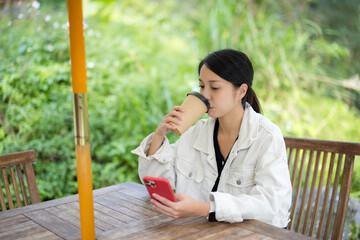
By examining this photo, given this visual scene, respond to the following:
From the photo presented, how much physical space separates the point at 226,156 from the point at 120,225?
619 millimetres

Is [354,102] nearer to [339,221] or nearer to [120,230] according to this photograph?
[339,221]

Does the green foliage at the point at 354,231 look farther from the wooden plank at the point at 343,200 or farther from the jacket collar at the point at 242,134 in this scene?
the jacket collar at the point at 242,134

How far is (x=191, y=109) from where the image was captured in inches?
57.1

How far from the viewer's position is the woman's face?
159 centimetres

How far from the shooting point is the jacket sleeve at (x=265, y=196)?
4.30 feet

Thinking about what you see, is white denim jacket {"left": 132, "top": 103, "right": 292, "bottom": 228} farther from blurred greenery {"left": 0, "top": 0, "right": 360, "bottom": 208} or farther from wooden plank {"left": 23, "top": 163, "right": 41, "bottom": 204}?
blurred greenery {"left": 0, "top": 0, "right": 360, "bottom": 208}

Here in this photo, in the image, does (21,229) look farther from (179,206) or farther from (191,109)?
(191,109)

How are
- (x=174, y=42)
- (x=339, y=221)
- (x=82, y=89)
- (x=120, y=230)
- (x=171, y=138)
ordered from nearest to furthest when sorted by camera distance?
(x=82, y=89) → (x=120, y=230) → (x=339, y=221) → (x=171, y=138) → (x=174, y=42)

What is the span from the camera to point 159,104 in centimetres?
399

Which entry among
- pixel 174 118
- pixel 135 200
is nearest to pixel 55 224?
pixel 135 200

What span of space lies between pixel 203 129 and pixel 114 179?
6.75 feet

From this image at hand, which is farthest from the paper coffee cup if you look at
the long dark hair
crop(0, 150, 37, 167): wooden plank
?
crop(0, 150, 37, 167): wooden plank

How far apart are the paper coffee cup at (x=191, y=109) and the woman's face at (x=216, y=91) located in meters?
0.11

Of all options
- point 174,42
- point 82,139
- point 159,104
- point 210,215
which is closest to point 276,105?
point 159,104
